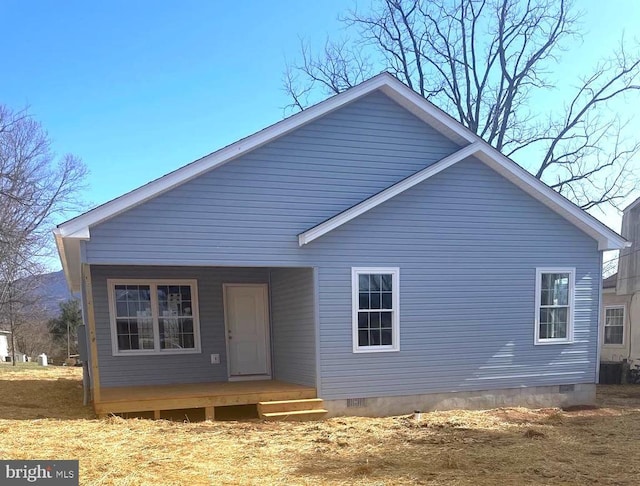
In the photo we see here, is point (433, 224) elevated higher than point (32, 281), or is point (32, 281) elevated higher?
point (32, 281)

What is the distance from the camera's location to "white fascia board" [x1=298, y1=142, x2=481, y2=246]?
805 centimetres

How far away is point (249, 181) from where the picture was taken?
8.03m

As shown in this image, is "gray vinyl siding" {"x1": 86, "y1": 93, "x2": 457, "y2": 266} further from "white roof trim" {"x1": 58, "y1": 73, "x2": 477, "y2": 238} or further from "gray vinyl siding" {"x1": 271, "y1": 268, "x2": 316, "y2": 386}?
"gray vinyl siding" {"x1": 271, "y1": 268, "x2": 316, "y2": 386}

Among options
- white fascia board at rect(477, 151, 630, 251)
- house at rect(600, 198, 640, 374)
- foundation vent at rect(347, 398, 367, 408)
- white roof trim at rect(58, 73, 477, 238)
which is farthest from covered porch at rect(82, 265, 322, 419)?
house at rect(600, 198, 640, 374)

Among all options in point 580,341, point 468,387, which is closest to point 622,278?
point 580,341

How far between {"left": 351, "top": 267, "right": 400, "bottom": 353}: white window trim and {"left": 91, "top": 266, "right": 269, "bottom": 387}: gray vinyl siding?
8.45 feet

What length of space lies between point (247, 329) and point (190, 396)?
8.28ft

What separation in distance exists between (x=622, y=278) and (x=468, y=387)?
9.63 m

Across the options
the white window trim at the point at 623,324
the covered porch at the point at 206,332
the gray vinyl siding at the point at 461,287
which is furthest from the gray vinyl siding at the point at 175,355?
the white window trim at the point at 623,324

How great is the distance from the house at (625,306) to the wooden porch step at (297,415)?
11.9 metres

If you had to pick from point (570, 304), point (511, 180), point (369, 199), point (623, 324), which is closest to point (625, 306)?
point (623, 324)

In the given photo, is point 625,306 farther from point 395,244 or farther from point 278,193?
point 278,193

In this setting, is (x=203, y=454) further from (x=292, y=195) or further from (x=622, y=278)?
(x=622, y=278)

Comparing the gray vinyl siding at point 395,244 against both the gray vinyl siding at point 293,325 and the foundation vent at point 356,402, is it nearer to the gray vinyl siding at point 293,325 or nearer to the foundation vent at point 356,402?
the foundation vent at point 356,402
